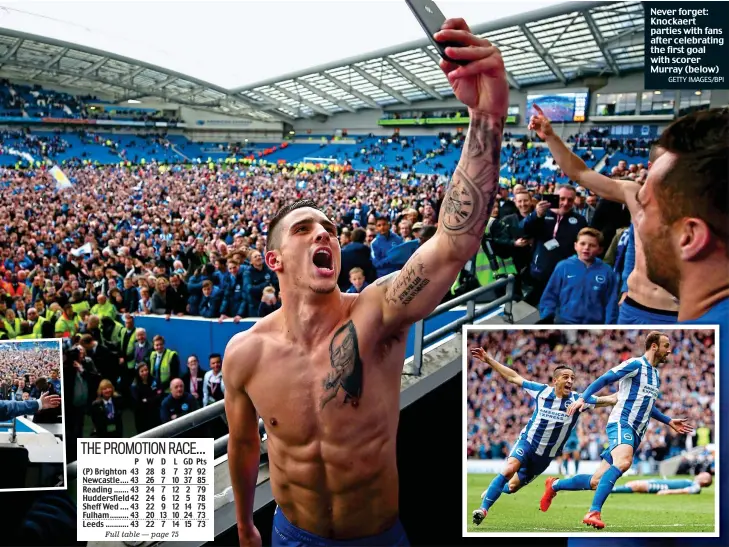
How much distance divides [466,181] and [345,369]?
50 centimetres

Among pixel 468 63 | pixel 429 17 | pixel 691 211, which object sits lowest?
pixel 691 211

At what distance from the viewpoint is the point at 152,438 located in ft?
5.47

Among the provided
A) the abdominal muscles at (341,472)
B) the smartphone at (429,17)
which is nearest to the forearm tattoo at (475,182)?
the smartphone at (429,17)

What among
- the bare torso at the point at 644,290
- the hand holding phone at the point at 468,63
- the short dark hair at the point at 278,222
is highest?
the hand holding phone at the point at 468,63

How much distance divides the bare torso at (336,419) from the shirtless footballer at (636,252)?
0.82 meters

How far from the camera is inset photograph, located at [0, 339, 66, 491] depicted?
5.54ft

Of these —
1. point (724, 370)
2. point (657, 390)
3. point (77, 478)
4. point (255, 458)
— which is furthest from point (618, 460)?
point (77, 478)

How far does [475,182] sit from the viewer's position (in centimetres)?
102

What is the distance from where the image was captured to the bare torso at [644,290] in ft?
5.14

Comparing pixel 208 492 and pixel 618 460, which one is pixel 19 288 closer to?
pixel 208 492

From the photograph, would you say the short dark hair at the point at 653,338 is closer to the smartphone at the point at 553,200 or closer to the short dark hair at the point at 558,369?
the short dark hair at the point at 558,369


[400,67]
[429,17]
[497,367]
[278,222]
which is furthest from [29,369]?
[400,67]

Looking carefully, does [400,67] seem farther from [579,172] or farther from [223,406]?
[223,406]

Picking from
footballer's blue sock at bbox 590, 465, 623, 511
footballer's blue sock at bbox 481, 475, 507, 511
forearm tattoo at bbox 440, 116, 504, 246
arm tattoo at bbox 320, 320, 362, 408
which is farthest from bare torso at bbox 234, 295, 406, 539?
footballer's blue sock at bbox 590, 465, 623, 511
